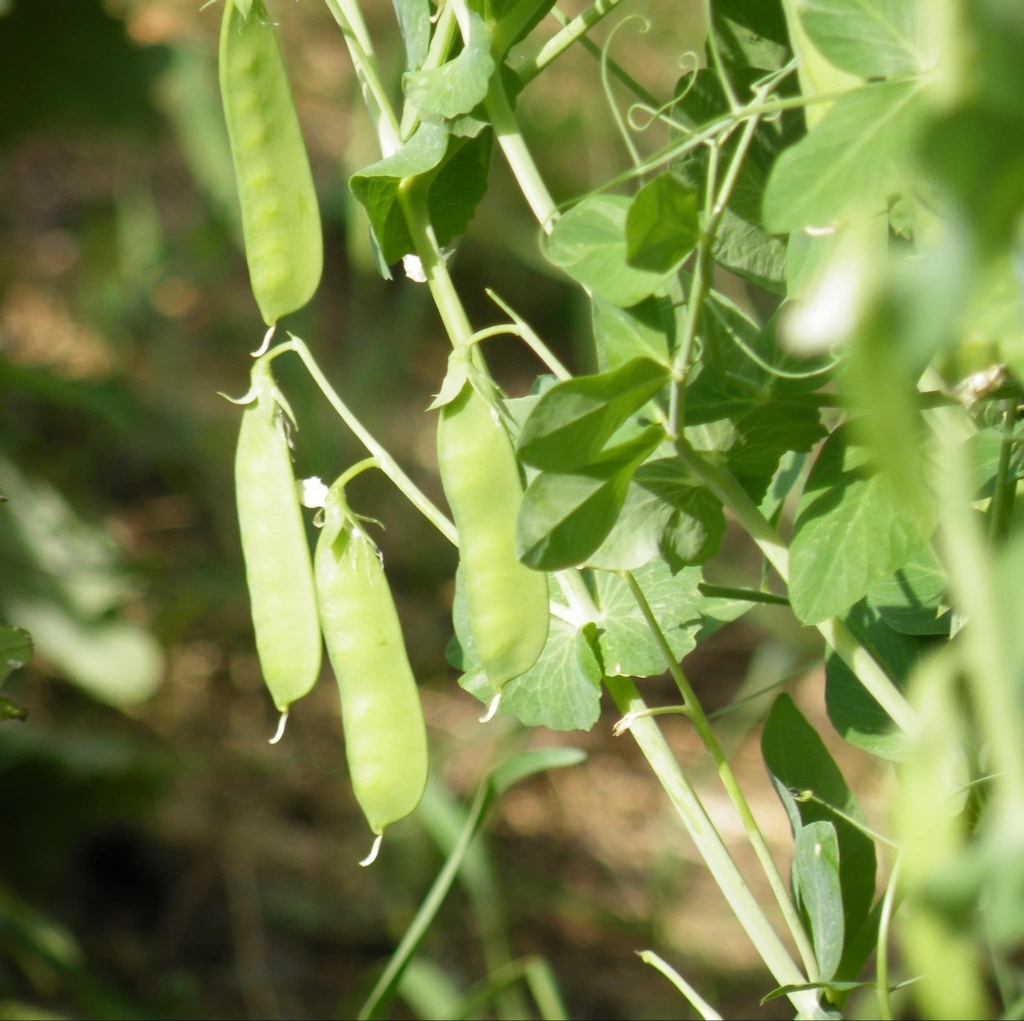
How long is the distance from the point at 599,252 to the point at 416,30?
0.17m

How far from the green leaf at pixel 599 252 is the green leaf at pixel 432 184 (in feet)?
0.21

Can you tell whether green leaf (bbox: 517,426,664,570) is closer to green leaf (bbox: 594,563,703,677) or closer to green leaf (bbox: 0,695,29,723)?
green leaf (bbox: 594,563,703,677)

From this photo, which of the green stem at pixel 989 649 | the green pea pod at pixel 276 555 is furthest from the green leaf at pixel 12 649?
the green stem at pixel 989 649

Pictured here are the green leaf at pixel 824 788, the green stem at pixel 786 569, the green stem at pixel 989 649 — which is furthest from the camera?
the green leaf at pixel 824 788

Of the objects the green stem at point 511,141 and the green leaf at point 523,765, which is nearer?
the green stem at point 511,141

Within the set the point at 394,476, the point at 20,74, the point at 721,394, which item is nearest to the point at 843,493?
the point at 721,394

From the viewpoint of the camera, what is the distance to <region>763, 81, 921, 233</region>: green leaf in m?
0.31

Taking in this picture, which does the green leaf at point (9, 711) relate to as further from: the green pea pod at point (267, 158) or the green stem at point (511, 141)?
the green stem at point (511, 141)

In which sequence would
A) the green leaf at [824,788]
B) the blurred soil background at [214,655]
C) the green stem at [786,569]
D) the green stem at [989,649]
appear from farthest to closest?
the blurred soil background at [214,655] → the green leaf at [824,788] → the green stem at [786,569] → the green stem at [989,649]

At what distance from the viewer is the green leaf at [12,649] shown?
0.51m

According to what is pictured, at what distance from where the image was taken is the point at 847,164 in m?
0.32

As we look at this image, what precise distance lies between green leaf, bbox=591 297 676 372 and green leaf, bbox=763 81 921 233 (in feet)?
0.24

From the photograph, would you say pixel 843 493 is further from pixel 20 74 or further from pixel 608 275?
pixel 20 74

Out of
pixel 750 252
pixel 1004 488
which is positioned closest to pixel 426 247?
pixel 750 252
